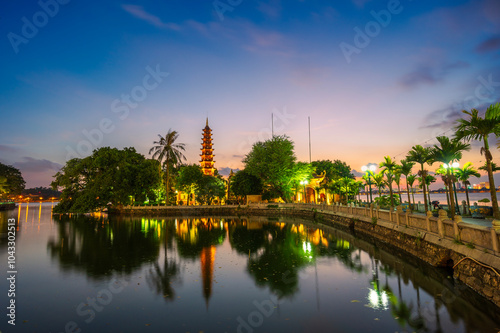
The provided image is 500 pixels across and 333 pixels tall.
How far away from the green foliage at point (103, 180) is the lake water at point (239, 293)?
1458 inches

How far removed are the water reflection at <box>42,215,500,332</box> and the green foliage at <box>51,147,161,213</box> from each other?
30665 millimetres

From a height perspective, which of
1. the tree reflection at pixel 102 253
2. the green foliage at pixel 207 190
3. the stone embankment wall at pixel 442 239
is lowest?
the tree reflection at pixel 102 253

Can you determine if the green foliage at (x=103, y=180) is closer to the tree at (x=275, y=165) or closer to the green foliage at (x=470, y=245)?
the tree at (x=275, y=165)

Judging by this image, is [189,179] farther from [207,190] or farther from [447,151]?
[447,151]

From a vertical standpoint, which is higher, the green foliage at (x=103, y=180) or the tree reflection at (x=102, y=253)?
the green foliage at (x=103, y=180)

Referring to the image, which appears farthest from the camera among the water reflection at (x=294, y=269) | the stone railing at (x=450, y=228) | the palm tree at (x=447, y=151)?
the palm tree at (x=447, y=151)

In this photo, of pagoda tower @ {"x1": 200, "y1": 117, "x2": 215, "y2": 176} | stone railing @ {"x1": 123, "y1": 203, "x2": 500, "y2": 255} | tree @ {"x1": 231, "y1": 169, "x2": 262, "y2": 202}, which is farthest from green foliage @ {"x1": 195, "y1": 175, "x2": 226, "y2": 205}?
stone railing @ {"x1": 123, "y1": 203, "x2": 500, "y2": 255}

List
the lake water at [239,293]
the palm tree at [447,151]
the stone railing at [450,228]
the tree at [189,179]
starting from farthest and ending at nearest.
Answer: the tree at [189,179] < the palm tree at [447,151] < the stone railing at [450,228] < the lake water at [239,293]

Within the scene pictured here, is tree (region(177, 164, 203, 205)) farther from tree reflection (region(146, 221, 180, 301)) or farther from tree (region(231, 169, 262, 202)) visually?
tree reflection (region(146, 221, 180, 301))

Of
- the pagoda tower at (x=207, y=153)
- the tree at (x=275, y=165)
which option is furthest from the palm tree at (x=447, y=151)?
the pagoda tower at (x=207, y=153)

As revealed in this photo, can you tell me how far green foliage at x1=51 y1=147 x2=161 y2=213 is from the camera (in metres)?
51.8

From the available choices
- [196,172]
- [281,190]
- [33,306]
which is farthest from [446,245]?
[196,172]

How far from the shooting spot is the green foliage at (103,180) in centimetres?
5179

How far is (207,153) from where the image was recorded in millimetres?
89188
